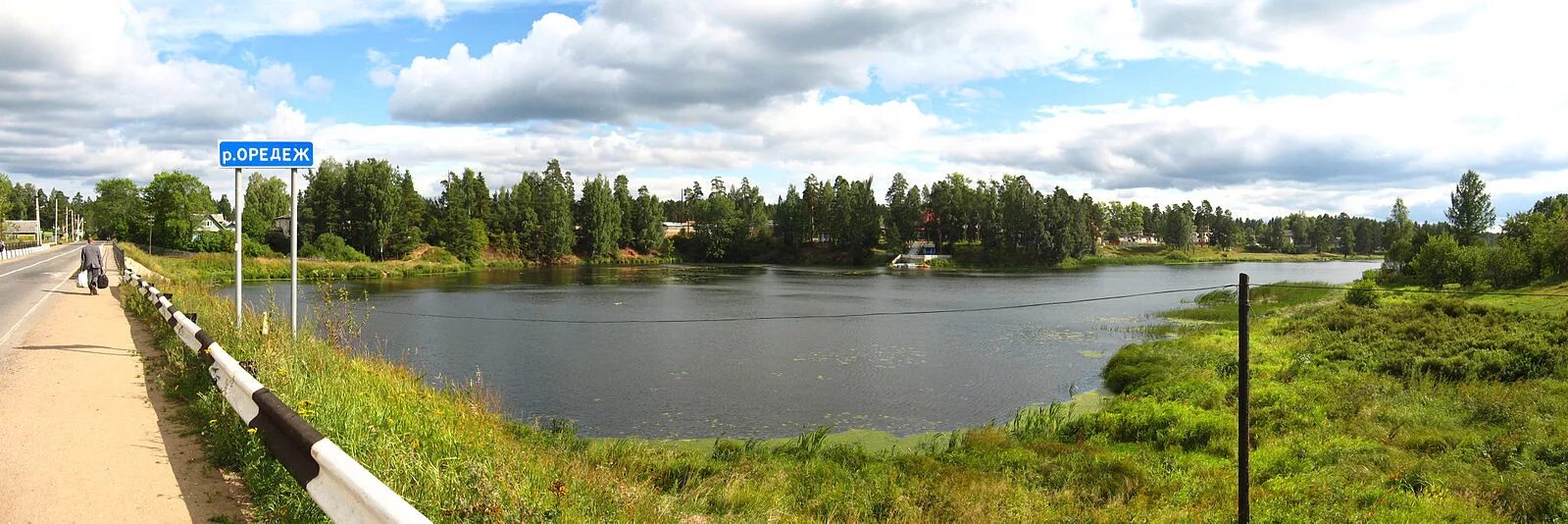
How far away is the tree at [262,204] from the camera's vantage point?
7420 cm

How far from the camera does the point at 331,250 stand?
7050 centimetres

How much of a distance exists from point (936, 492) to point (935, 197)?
102 meters

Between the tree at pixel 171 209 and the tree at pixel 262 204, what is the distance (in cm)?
445

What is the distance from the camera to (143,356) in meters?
10.3

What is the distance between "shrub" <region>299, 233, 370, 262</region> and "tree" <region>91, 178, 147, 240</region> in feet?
66.4

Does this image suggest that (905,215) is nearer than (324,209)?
No

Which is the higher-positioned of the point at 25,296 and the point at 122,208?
the point at 122,208

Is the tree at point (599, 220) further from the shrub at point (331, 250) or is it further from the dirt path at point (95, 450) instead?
the dirt path at point (95, 450)

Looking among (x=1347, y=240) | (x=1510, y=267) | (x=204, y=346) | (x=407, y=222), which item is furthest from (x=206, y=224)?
(x=1347, y=240)

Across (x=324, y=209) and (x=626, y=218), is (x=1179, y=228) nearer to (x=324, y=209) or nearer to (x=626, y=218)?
(x=626, y=218)

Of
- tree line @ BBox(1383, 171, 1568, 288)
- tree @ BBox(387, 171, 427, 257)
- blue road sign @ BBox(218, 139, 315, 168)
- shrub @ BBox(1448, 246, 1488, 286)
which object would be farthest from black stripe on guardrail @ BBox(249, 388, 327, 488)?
tree @ BBox(387, 171, 427, 257)

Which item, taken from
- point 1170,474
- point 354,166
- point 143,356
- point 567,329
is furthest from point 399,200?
point 1170,474

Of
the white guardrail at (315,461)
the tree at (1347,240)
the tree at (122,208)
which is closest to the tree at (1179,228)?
the tree at (1347,240)

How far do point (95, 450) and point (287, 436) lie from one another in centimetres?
238
